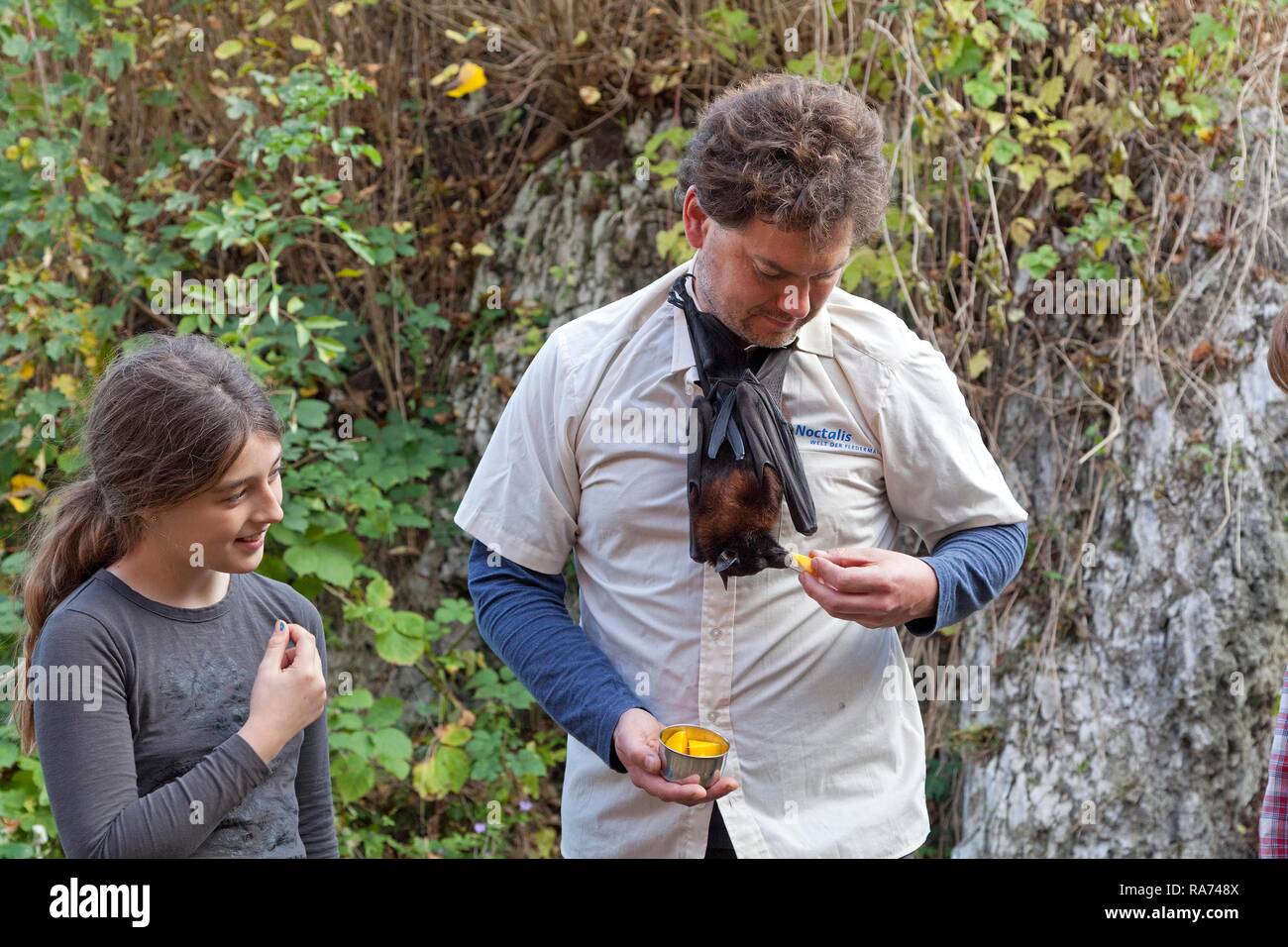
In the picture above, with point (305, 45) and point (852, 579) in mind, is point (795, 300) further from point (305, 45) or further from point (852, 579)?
point (305, 45)

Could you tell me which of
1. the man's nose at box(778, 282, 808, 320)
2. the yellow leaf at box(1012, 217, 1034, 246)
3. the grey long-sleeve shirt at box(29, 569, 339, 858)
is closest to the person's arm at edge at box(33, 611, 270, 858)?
the grey long-sleeve shirt at box(29, 569, 339, 858)

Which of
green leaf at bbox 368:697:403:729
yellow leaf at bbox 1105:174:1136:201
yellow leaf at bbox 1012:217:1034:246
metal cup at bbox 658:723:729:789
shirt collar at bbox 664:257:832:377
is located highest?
yellow leaf at bbox 1105:174:1136:201

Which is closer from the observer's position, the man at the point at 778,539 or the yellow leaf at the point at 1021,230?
the man at the point at 778,539

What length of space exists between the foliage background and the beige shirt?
1.91 metres

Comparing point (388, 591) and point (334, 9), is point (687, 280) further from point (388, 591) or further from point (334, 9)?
point (334, 9)

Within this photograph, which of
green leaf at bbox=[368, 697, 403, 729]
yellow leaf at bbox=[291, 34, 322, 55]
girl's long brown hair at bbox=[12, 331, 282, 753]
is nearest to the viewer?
girl's long brown hair at bbox=[12, 331, 282, 753]

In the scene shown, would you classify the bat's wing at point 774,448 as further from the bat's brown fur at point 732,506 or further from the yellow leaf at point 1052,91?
the yellow leaf at point 1052,91

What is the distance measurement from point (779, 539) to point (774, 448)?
17 cm

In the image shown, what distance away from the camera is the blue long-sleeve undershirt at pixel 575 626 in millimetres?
1908

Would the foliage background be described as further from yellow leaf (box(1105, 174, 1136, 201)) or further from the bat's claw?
the bat's claw

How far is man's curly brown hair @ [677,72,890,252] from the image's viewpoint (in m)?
1.82

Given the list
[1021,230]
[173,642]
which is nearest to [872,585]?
[173,642]

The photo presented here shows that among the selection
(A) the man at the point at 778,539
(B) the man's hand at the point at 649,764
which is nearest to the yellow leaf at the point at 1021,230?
(A) the man at the point at 778,539

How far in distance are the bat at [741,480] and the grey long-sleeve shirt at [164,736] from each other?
2.44ft
